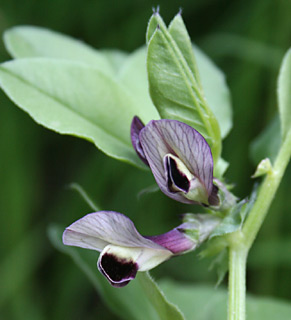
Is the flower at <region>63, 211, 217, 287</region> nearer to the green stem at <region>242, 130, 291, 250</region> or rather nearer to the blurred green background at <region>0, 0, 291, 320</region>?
the green stem at <region>242, 130, 291, 250</region>

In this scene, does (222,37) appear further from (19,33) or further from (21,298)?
(21,298)

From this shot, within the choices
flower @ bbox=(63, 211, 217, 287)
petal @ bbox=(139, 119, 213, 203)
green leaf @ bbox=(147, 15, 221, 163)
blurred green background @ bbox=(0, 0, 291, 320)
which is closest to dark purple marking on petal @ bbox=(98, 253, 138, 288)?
flower @ bbox=(63, 211, 217, 287)

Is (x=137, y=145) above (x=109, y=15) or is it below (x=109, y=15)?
above

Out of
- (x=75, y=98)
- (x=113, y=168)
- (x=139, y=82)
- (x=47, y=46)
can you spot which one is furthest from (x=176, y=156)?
(x=113, y=168)

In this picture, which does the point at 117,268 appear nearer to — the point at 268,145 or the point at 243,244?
the point at 243,244

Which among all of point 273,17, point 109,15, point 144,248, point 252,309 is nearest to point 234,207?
point 144,248

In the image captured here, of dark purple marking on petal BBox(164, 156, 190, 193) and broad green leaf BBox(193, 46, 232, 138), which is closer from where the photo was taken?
dark purple marking on petal BBox(164, 156, 190, 193)

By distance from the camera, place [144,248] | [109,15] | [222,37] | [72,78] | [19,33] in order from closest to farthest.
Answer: [144,248] → [72,78] → [19,33] → [222,37] → [109,15]

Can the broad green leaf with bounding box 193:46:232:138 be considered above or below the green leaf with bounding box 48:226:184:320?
above
